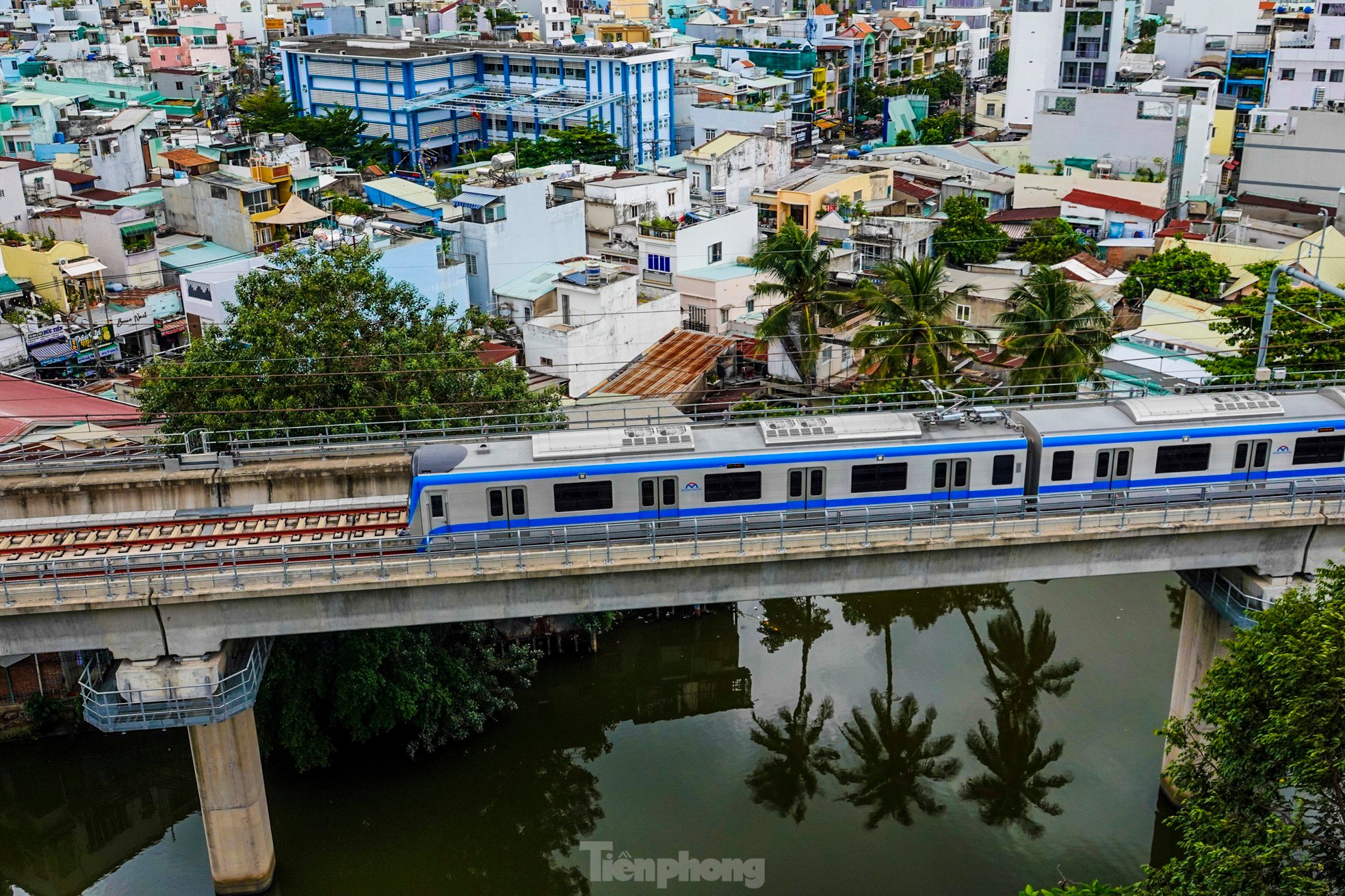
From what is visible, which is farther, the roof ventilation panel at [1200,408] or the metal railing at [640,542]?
the roof ventilation panel at [1200,408]

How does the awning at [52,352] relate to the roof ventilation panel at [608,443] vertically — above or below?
below

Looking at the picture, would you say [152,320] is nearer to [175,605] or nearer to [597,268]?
[597,268]

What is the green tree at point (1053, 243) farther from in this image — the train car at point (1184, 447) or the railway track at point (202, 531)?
the railway track at point (202, 531)

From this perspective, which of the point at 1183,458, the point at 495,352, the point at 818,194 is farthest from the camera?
the point at 818,194

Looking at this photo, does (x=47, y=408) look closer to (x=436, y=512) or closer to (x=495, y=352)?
(x=495, y=352)

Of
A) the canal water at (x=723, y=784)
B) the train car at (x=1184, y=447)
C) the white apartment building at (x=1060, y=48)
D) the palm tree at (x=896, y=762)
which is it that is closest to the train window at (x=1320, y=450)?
the train car at (x=1184, y=447)

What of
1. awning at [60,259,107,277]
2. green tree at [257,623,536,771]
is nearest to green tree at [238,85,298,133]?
awning at [60,259,107,277]

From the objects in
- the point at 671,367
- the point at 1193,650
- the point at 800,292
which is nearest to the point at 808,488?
the point at 1193,650
